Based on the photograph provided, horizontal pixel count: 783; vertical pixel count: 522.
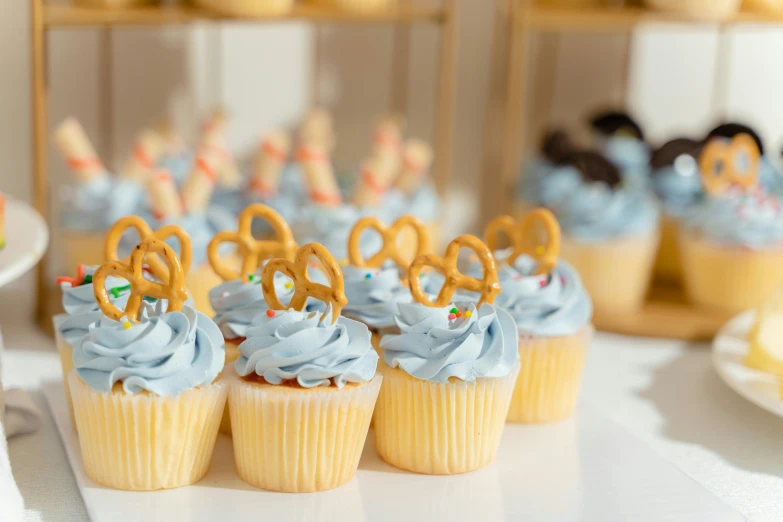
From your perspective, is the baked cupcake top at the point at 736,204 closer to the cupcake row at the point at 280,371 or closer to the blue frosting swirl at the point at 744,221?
the blue frosting swirl at the point at 744,221

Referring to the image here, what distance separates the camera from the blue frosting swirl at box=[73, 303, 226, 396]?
120cm

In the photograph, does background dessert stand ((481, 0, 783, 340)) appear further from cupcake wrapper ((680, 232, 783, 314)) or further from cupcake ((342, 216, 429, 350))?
cupcake ((342, 216, 429, 350))

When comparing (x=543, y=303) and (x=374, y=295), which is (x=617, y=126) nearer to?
(x=543, y=303)

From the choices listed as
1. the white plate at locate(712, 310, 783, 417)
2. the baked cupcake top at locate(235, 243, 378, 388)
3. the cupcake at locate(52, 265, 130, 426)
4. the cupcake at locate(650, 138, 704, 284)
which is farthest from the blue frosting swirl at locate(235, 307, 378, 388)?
the cupcake at locate(650, 138, 704, 284)

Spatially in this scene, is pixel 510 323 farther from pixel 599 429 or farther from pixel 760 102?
pixel 760 102

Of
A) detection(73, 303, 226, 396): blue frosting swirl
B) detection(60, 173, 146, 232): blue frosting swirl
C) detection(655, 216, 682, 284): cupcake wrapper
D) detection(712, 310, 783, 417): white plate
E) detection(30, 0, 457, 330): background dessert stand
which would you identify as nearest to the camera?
detection(73, 303, 226, 396): blue frosting swirl

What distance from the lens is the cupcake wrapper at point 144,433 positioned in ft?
3.97

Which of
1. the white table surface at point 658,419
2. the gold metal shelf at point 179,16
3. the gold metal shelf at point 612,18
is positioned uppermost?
the gold metal shelf at point 612,18

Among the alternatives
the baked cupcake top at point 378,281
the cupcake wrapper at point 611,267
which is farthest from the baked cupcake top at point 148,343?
the cupcake wrapper at point 611,267

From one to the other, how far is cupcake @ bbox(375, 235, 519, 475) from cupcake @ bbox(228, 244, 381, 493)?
56 mm

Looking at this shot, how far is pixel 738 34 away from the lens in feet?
8.91

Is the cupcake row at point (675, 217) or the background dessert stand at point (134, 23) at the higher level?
the background dessert stand at point (134, 23)

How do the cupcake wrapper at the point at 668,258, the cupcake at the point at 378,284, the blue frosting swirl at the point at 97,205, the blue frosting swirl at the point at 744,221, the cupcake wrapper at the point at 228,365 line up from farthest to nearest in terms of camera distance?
the cupcake wrapper at the point at 668,258, the blue frosting swirl at the point at 744,221, the blue frosting swirl at the point at 97,205, the cupcake at the point at 378,284, the cupcake wrapper at the point at 228,365

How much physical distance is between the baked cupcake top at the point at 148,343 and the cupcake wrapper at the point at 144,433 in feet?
0.05
